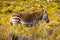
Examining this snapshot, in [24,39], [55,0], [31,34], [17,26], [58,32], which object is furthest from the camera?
[55,0]

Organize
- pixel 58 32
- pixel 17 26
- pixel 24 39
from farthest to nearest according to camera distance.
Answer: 1. pixel 17 26
2. pixel 58 32
3. pixel 24 39

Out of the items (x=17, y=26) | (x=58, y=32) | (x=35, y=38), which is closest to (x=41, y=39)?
(x=35, y=38)

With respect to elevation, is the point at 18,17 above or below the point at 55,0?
above

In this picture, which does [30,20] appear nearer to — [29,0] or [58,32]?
[58,32]

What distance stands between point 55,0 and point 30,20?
11.3 meters

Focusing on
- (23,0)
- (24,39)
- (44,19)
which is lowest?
(23,0)

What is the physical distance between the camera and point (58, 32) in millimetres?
9969

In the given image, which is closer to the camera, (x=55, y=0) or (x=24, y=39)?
(x=24, y=39)

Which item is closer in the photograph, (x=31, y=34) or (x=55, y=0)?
(x=31, y=34)

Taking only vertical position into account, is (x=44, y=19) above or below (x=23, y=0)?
above

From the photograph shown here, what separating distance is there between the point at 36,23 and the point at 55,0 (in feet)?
38.0

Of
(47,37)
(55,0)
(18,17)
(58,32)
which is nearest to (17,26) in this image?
(18,17)

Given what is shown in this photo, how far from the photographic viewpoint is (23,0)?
2484cm

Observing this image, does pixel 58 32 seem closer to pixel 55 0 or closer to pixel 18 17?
pixel 18 17
